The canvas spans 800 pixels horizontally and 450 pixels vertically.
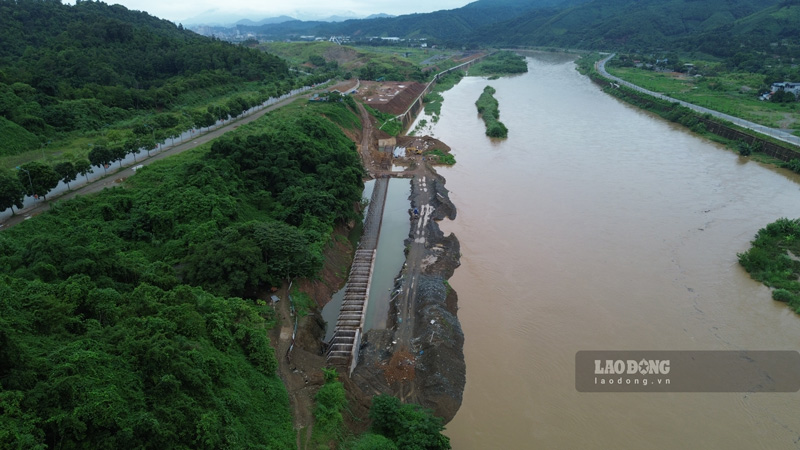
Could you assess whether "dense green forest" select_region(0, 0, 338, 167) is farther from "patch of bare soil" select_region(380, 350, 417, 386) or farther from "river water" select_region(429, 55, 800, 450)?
"river water" select_region(429, 55, 800, 450)

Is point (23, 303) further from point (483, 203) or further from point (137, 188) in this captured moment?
point (483, 203)

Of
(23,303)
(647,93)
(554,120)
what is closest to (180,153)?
(23,303)

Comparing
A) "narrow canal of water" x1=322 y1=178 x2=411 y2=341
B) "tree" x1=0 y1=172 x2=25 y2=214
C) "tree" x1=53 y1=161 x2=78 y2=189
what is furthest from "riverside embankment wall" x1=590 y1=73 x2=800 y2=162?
"tree" x1=0 y1=172 x2=25 y2=214

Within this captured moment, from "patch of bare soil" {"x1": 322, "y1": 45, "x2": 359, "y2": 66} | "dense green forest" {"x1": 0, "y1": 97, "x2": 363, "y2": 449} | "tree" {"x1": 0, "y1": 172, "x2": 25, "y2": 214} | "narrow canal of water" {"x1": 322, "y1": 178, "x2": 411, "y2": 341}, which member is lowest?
"narrow canal of water" {"x1": 322, "y1": 178, "x2": 411, "y2": 341}

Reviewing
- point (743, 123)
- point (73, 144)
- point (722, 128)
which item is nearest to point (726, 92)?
point (743, 123)

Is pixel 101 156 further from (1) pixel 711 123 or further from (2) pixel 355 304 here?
(1) pixel 711 123
